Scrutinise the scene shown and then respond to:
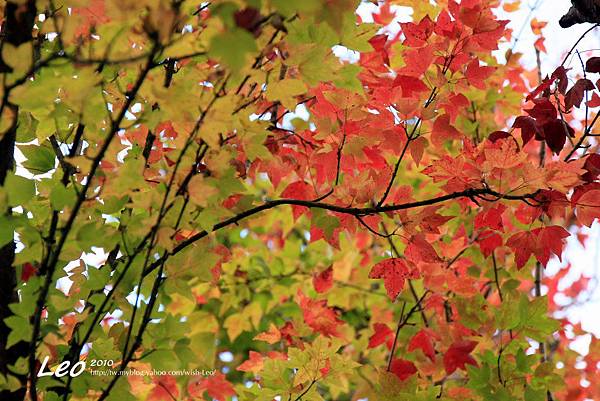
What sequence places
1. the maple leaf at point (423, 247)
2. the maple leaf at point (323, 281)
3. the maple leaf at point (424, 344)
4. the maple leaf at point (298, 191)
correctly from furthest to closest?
the maple leaf at point (323, 281), the maple leaf at point (424, 344), the maple leaf at point (298, 191), the maple leaf at point (423, 247)

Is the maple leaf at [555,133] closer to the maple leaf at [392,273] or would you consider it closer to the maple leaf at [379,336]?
the maple leaf at [392,273]

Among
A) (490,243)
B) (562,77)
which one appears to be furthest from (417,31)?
(490,243)

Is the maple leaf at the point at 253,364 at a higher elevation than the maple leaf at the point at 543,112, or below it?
below

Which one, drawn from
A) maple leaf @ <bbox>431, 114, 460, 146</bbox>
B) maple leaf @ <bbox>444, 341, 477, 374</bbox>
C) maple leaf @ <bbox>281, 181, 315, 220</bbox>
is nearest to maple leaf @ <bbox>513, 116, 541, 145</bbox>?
maple leaf @ <bbox>431, 114, 460, 146</bbox>

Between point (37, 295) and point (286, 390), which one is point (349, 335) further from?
point (37, 295)

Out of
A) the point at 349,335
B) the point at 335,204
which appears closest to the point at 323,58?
the point at 335,204

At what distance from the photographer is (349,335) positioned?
313 centimetres

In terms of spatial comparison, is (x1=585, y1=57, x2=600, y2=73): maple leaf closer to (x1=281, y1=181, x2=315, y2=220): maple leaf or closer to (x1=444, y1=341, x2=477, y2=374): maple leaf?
(x1=281, y1=181, x2=315, y2=220): maple leaf

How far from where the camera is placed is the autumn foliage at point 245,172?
105 cm

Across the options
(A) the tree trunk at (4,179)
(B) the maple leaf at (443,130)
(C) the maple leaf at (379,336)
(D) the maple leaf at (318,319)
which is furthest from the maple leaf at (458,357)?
(A) the tree trunk at (4,179)

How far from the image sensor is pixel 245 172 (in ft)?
5.38

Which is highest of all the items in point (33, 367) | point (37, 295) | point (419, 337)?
point (419, 337)

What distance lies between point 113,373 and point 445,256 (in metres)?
1.23

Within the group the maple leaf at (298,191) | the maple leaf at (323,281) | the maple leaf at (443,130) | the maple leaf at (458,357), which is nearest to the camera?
the maple leaf at (443,130)
